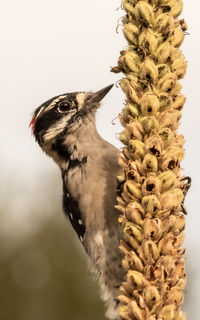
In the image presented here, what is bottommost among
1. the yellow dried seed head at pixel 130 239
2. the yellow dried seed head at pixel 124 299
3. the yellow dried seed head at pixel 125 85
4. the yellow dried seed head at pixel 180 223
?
the yellow dried seed head at pixel 124 299

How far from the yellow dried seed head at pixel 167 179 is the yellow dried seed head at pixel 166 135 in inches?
5.4

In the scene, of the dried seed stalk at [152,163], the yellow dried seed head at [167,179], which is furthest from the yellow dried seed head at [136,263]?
the yellow dried seed head at [167,179]

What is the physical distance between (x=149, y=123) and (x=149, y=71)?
237 millimetres

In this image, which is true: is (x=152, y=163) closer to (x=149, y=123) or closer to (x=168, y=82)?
(x=149, y=123)

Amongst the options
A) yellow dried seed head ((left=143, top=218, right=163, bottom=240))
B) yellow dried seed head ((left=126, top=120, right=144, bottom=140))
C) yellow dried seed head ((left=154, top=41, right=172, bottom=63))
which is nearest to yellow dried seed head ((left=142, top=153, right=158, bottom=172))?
yellow dried seed head ((left=126, top=120, right=144, bottom=140))

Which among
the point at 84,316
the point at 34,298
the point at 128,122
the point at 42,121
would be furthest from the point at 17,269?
the point at 128,122

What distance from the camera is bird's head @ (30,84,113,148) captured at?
21.7ft

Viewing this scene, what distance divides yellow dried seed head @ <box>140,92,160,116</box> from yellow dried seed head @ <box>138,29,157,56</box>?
0.66 ft

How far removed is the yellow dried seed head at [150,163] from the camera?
12.1 feet

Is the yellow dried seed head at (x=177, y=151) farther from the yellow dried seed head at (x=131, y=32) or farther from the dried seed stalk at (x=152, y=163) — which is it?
the yellow dried seed head at (x=131, y=32)

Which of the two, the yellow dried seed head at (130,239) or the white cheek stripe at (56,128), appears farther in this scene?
the white cheek stripe at (56,128)

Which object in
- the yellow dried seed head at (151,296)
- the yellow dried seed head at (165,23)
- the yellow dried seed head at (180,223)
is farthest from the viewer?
the yellow dried seed head at (165,23)

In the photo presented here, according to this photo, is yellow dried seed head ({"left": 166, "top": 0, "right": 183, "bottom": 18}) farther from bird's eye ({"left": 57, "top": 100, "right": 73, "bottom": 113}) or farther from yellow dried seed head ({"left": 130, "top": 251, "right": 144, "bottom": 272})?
bird's eye ({"left": 57, "top": 100, "right": 73, "bottom": 113})

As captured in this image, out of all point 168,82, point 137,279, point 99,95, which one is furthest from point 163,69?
point 99,95
